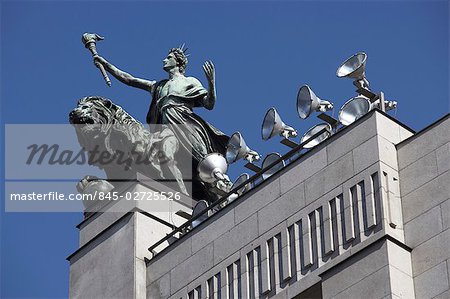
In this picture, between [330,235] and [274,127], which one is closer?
[330,235]

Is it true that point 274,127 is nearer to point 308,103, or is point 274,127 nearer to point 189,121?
point 308,103

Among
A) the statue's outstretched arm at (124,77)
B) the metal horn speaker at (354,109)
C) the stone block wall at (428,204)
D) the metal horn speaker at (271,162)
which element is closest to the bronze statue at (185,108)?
the statue's outstretched arm at (124,77)

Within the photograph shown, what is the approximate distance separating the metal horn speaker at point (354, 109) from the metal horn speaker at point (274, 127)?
2591 mm

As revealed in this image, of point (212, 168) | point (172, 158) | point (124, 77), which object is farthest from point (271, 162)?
point (124, 77)

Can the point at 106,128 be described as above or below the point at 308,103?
above

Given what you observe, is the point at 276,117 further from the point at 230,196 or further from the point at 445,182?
the point at 445,182

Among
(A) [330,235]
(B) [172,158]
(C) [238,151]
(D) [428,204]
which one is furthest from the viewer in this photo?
(B) [172,158]

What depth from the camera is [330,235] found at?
129ft

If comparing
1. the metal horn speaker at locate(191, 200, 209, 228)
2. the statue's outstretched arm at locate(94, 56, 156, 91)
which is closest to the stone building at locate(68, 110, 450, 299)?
the metal horn speaker at locate(191, 200, 209, 228)

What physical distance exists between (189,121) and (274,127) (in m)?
4.49

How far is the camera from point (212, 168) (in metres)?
45.6

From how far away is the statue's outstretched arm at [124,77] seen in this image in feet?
161

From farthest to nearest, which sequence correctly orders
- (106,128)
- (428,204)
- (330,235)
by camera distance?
1. (106,128)
2. (330,235)
3. (428,204)

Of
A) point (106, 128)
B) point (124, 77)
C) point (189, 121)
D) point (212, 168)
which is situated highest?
point (124, 77)
